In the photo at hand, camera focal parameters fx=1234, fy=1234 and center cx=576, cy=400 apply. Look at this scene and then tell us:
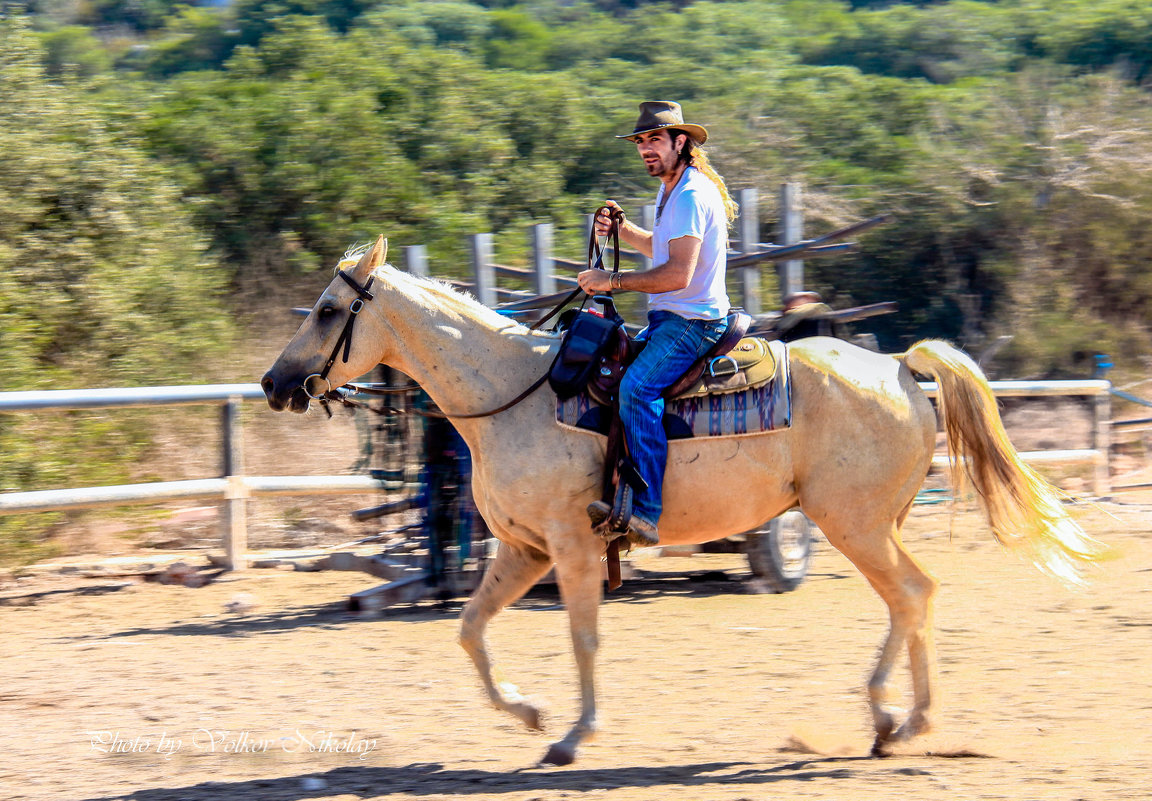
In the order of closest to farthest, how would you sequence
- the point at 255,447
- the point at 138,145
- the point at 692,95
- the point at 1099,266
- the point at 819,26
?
the point at 255,447, the point at 138,145, the point at 1099,266, the point at 692,95, the point at 819,26

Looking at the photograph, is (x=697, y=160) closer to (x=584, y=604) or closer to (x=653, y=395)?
(x=653, y=395)

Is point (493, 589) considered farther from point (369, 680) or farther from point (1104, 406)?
point (1104, 406)

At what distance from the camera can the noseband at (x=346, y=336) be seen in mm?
5246

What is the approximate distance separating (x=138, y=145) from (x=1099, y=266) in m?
13.1

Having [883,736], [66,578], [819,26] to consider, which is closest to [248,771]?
[883,736]

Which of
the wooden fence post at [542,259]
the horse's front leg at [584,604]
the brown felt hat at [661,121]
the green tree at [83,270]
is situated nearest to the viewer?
the horse's front leg at [584,604]

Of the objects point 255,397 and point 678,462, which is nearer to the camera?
point 678,462

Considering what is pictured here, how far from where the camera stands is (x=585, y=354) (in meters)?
5.23

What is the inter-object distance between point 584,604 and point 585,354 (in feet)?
3.47

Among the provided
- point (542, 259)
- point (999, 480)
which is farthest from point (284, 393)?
point (542, 259)

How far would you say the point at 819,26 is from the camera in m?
35.6

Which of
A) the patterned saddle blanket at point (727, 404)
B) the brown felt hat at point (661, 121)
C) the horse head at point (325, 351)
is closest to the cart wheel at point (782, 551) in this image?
the patterned saddle blanket at point (727, 404)

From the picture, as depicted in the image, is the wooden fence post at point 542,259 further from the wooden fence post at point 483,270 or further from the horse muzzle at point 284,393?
the horse muzzle at point 284,393

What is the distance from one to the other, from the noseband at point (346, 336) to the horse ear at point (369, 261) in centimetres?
4
